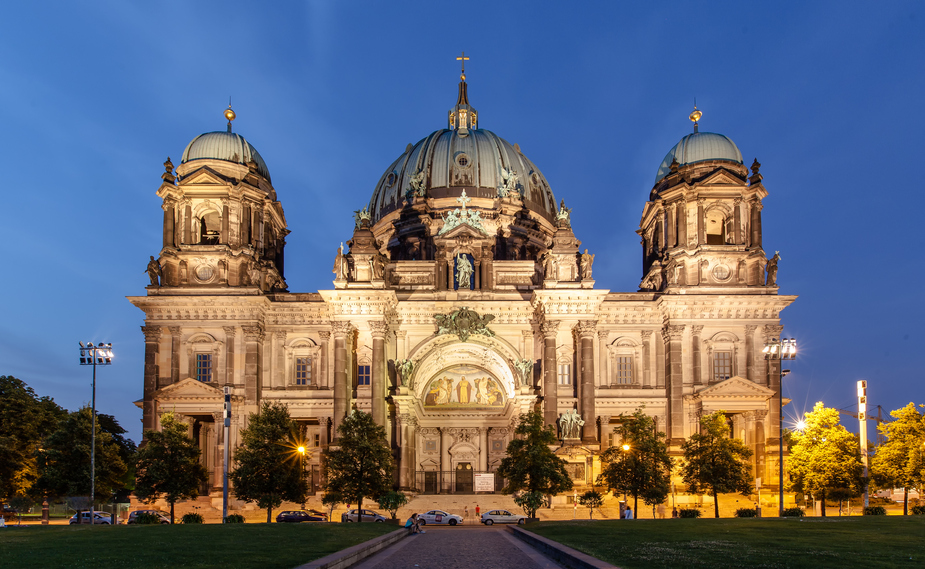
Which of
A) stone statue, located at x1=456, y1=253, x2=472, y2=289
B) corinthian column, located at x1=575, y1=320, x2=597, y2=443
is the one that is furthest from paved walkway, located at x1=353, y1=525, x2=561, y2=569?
stone statue, located at x1=456, y1=253, x2=472, y2=289

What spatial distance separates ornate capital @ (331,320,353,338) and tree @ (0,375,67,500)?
2184 centimetres

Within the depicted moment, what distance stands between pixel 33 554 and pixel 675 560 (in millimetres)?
15631

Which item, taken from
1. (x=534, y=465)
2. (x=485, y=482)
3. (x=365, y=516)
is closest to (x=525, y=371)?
(x=485, y=482)

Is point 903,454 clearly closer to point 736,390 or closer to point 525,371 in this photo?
point 736,390

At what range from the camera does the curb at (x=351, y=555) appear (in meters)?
18.5

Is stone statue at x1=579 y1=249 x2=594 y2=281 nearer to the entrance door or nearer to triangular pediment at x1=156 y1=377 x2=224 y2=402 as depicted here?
the entrance door

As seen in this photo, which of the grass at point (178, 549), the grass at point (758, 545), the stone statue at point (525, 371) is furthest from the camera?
the stone statue at point (525, 371)

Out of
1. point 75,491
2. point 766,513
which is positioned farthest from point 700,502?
point 75,491

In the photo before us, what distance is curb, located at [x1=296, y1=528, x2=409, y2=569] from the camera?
729 inches

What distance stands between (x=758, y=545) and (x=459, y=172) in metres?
66.3

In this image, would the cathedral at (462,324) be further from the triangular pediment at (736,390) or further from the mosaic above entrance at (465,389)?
the mosaic above entrance at (465,389)

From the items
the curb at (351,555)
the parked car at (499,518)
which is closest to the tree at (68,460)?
the parked car at (499,518)

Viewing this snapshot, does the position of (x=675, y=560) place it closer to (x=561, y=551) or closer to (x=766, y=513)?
(x=561, y=551)

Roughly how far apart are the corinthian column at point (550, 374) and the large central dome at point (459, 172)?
945 inches
